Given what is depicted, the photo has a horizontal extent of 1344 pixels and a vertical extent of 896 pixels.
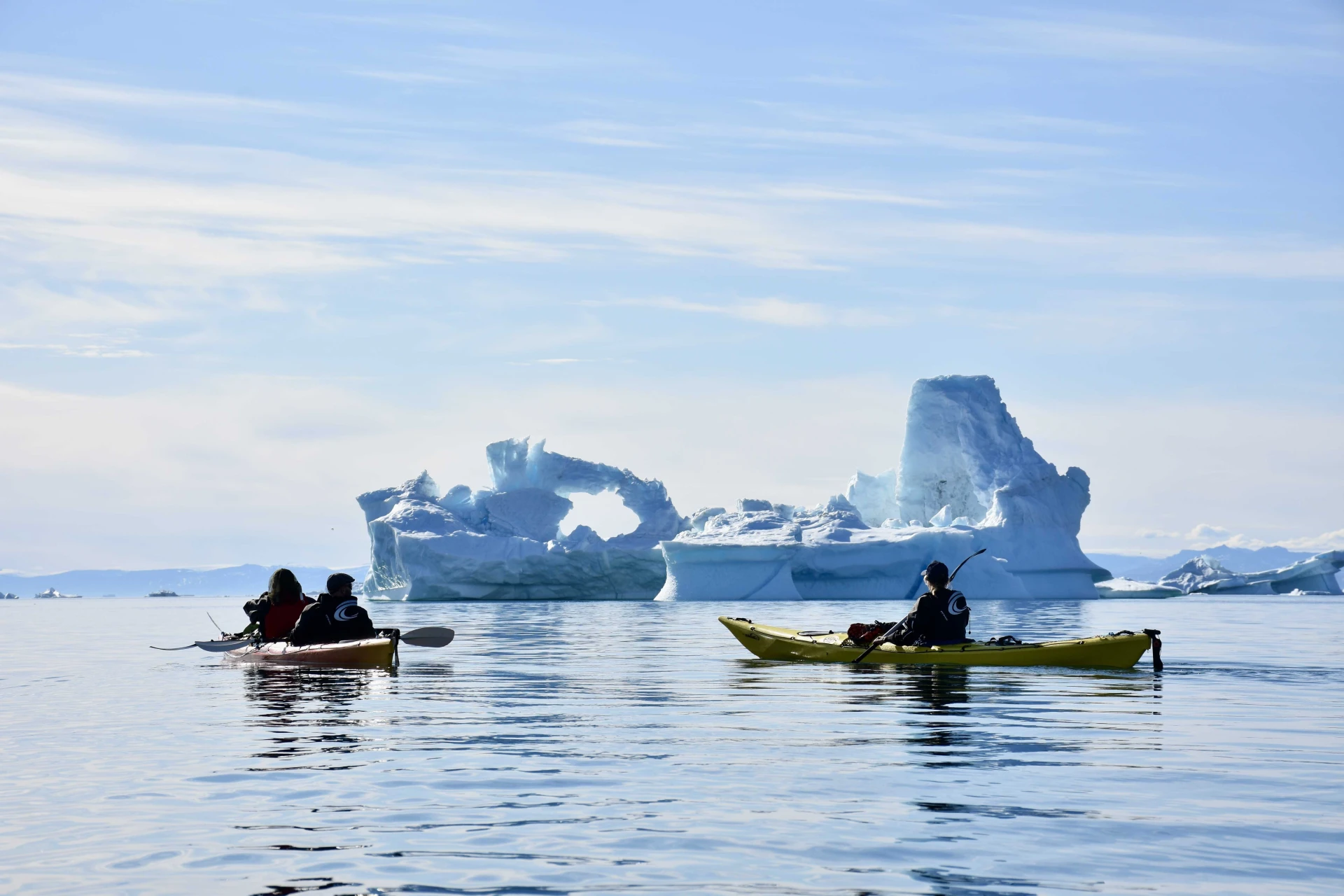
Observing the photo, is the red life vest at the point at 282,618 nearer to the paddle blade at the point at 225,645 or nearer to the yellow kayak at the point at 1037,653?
the paddle blade at the point at 225,645

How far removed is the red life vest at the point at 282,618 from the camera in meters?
14.5

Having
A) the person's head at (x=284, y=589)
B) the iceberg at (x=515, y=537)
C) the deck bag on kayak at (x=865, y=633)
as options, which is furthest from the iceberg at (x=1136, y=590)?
the person's head at (x=284, y=589)

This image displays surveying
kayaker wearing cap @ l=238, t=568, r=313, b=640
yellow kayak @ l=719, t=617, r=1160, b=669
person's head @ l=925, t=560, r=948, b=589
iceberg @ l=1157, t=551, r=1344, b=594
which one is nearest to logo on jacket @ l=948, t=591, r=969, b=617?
person's head @ l=925, t=560, r=948, b=589

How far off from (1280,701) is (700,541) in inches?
1285

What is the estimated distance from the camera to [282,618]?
14.5 meters

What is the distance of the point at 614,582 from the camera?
169 feet

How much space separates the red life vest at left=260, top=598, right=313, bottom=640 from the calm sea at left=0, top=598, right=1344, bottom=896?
3.51ft

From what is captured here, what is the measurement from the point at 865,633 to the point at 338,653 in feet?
19.4

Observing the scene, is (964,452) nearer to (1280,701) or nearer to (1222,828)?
(1280,701)

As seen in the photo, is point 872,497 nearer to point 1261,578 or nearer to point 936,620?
point 1261,578

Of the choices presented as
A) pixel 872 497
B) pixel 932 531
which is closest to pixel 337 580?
pixel 932 531

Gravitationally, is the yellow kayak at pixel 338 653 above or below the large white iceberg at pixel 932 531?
below

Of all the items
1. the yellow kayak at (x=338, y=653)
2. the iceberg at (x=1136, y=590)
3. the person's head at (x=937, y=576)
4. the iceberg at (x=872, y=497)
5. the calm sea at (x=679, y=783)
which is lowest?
the iceberg at (x=1136, y=590)

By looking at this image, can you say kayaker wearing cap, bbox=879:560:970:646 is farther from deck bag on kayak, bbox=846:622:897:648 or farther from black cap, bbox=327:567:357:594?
black cap, bbox=327:567:357:594
